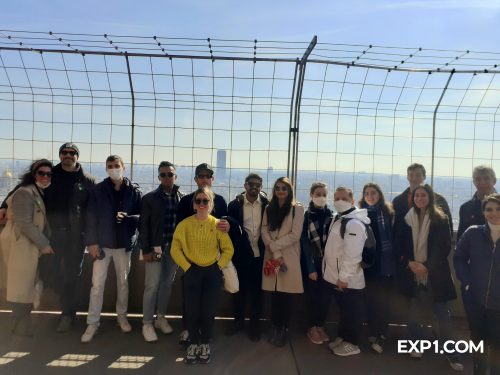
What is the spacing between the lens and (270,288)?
170 inches

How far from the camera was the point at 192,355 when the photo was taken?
12.5 feet

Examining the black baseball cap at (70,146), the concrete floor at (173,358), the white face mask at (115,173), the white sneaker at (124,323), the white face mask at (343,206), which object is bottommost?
the concrete floor at (173,358)

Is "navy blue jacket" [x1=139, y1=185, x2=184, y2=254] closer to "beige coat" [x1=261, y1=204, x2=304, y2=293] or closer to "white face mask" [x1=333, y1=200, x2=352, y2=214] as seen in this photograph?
"beige coat" [x1=261, y1=204, x2=304, y2=293]

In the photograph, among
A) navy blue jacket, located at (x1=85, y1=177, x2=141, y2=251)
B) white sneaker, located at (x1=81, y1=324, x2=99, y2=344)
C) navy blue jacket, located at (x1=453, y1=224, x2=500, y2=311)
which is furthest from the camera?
navy blue jacket, located at (x1=85, y1=177, x2=141, y2=251)

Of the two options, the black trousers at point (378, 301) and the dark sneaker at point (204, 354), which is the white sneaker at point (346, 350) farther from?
the dark sneaker at point (204, 354)

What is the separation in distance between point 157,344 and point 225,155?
2.21 m

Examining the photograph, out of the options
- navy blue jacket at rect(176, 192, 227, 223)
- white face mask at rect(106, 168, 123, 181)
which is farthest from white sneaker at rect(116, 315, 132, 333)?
white face mask at rect(106, 168, 123, 181)

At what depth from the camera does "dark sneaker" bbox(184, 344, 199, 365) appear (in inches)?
149

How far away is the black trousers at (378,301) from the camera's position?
4312 millimetres

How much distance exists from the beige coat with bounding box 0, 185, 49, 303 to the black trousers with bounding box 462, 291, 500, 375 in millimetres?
4128

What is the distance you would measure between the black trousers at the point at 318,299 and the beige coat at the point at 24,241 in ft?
9.36

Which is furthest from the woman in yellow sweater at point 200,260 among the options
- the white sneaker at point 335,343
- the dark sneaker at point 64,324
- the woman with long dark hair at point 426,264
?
the woman with long dark hair at point 426,264

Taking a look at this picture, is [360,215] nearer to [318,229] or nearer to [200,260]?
[318,229]

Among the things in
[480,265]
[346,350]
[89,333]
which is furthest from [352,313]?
[89,333]
